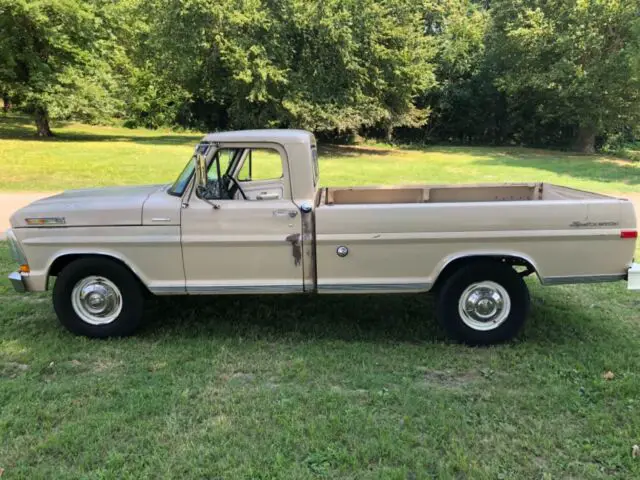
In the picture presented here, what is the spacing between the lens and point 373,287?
475cm

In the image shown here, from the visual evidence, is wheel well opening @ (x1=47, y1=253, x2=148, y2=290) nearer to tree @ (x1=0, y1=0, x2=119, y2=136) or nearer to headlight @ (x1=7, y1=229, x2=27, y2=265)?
headlight @ (x1=7, y1=229, x2=27, y2=265)

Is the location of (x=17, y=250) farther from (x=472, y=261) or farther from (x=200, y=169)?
(x=472, y=261)

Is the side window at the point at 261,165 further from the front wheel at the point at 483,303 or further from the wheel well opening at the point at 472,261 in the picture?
the front wheel at the point at 483,303

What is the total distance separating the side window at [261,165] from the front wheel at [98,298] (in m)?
1.43

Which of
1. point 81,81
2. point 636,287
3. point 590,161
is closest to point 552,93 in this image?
point 590,161

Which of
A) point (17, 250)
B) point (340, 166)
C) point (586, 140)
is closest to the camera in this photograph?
point (17, 250)

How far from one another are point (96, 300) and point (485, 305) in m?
3.33

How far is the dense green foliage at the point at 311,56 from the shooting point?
25.2m

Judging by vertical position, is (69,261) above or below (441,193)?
Answer: below

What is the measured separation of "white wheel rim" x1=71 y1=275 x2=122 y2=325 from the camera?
16.1 ft

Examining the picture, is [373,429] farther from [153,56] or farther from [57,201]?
[153,56]

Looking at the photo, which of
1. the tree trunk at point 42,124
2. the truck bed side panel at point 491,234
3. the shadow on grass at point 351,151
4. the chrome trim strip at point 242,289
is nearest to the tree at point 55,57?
the tree trunk at point 42,124

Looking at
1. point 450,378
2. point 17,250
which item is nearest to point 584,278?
point 450,378

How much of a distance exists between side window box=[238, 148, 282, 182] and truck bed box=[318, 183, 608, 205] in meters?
0.88
